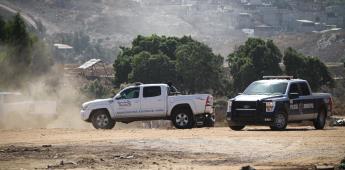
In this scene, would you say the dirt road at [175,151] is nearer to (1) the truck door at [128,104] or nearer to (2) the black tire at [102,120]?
(1) the truck door at [128,104]

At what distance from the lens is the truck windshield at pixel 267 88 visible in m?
28.8

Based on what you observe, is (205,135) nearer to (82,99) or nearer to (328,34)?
(82,99)

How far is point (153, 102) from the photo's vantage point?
1227 inches

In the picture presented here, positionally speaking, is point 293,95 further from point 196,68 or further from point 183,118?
point 196,68

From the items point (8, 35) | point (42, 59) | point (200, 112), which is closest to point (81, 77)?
point (42, 59)

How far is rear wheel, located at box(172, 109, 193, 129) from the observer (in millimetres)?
30875

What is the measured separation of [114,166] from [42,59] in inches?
2149

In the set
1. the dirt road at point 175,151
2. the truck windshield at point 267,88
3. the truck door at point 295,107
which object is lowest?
the dirt road at point 175,151

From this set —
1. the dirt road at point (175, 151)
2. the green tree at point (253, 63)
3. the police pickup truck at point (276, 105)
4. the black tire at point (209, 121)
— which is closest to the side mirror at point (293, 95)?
the police pickup truck at point (276, 105)

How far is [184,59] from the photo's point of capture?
71.1 m

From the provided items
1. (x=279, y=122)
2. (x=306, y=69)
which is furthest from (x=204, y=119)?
(x=306, y=69)

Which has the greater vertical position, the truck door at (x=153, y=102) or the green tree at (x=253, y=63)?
the green tree at (x=253, y=63)

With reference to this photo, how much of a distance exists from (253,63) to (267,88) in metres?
46.9

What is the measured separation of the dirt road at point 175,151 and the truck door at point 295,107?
2.56 meters
